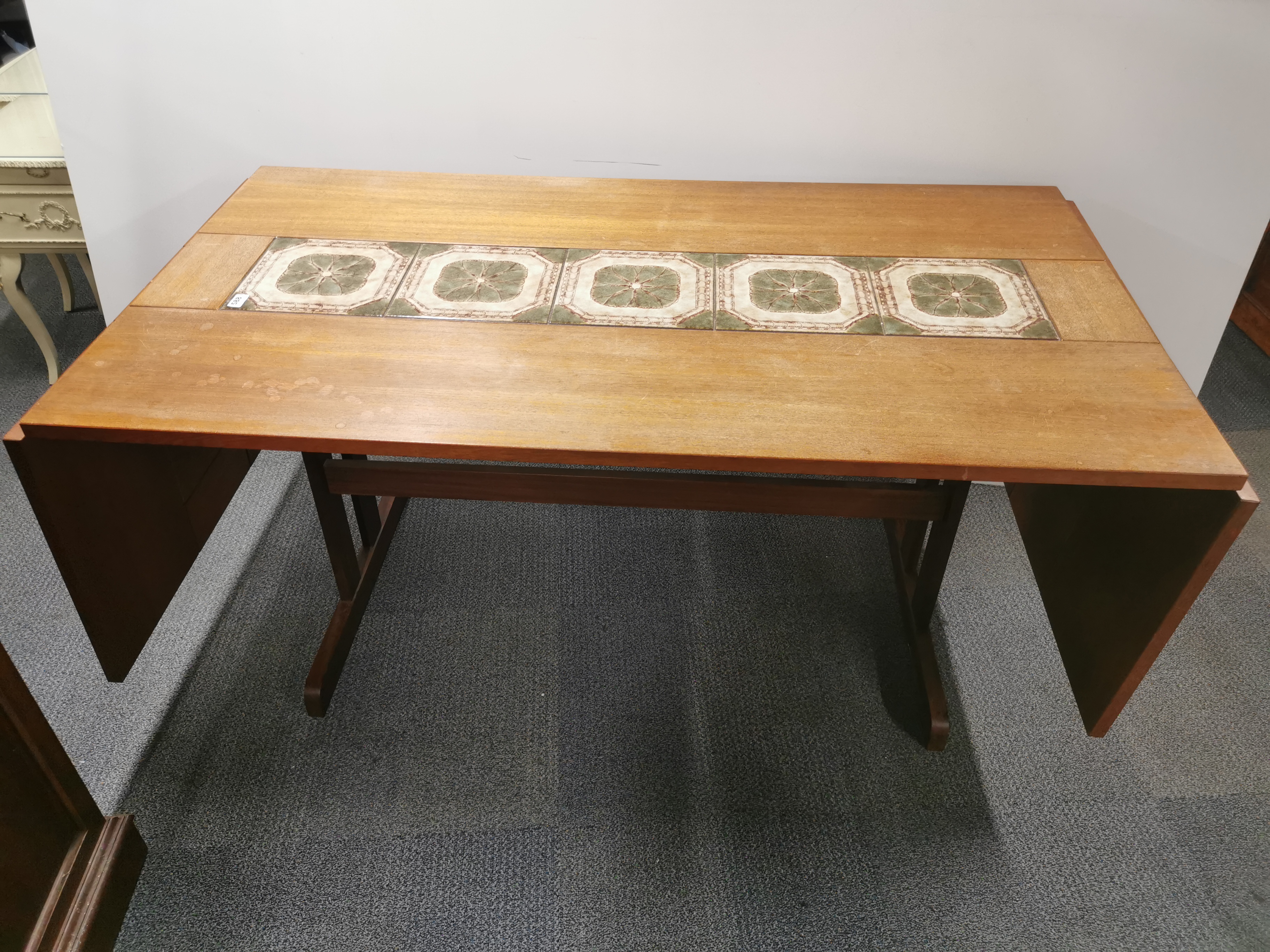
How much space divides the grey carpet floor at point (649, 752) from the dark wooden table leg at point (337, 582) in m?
0.05

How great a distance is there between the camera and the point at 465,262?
159 centimetres

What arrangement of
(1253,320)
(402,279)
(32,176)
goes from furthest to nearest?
(1253,320), (32,176), (402,279)

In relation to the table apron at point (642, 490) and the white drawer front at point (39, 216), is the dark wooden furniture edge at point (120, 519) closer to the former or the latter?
the table apron at point (642, 490)

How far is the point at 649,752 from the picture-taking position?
1.69 m

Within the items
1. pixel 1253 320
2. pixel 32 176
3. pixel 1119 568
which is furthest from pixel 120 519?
pixel 1253 320

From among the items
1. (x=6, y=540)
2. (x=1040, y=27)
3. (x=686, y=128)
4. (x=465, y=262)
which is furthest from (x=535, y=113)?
(x=6, y=540)

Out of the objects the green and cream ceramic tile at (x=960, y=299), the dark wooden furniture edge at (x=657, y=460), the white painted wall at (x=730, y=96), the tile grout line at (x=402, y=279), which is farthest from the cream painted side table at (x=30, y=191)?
the green and cream ceramic tile at (x=960, y=299)

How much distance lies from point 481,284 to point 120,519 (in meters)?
0.67

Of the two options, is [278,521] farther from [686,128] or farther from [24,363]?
[686,128]

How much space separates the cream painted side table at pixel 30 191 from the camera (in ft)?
7.11

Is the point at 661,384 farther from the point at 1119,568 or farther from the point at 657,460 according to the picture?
the point at 1119,568

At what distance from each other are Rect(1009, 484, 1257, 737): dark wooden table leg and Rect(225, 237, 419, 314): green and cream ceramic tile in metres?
1.18

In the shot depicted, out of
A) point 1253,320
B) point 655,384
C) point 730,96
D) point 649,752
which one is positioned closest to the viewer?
point 655,384

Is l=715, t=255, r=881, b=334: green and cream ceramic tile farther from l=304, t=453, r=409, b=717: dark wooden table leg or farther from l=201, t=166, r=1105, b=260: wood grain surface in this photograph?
l=304, t=453, r=409, b=717: dark wooden table leg
